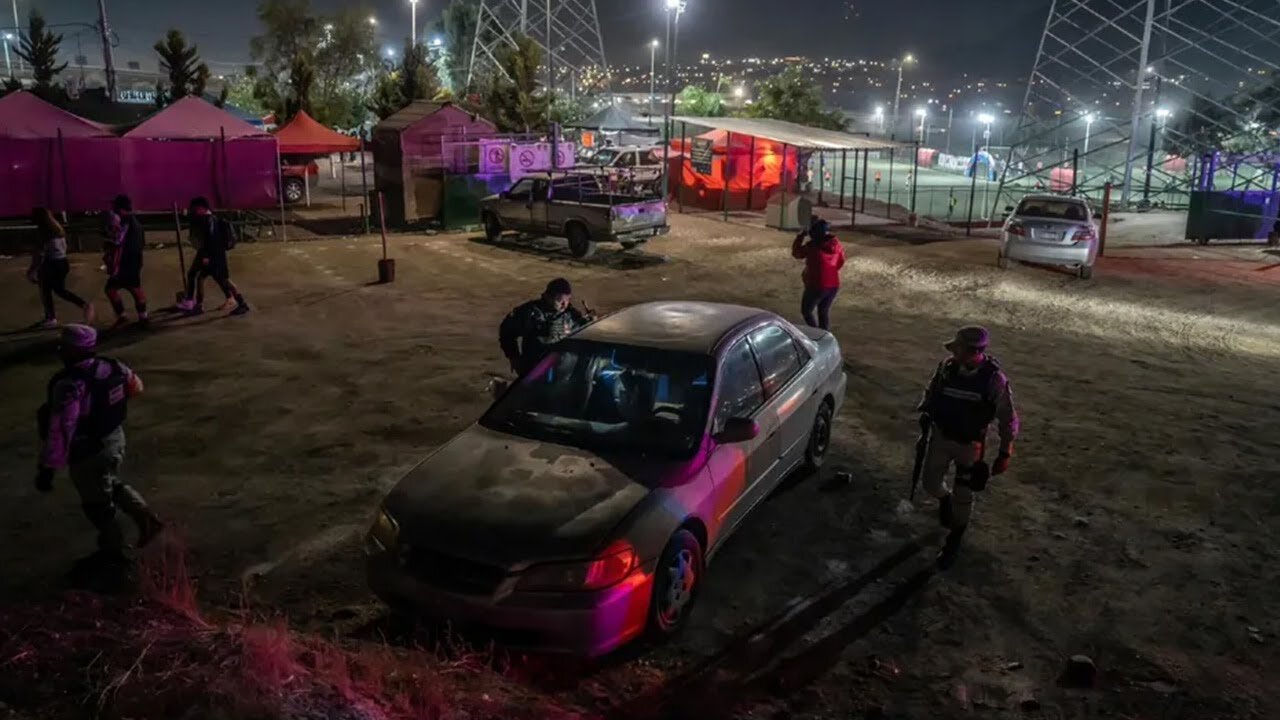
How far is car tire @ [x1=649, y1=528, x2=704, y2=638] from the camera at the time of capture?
183 inches

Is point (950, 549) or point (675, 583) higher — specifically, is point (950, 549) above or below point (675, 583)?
below

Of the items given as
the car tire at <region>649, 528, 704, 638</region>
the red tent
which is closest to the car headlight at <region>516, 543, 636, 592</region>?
the car tire at <region>649, 528, 704, 638</region>

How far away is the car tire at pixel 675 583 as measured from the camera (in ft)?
15.3

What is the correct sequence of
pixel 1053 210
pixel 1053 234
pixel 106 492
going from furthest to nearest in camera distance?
pixel 1053 210 < pixel 1053 234 < pixel 106 492

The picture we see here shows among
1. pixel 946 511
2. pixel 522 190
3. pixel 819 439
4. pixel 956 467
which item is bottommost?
pixel 946 511

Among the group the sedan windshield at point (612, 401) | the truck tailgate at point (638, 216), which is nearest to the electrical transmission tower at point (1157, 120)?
the truck tailgate at point (638, 216)

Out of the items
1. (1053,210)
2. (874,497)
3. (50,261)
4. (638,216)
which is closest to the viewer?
(874,497)

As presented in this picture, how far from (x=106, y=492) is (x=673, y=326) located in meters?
3.64

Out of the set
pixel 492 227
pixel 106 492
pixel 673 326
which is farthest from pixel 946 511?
pixel 492 227

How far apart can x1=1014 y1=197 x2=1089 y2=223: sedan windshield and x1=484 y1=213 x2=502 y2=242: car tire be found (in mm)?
10938

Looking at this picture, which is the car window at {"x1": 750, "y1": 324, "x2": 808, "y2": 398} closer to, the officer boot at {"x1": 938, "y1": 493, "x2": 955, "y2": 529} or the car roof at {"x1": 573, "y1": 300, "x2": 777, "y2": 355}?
the car roof at {"x1": 573, "y1": 300, "x2": 777, "y2": 355}

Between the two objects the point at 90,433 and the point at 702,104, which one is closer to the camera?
the point at 90,433

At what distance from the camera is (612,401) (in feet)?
18.4

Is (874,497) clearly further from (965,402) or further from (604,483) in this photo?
(604,483)
